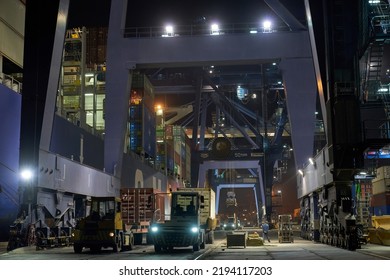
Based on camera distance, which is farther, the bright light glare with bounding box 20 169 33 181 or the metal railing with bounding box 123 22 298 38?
the metal railing with bounding box 123 22 298 38

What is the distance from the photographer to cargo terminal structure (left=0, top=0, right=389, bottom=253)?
23.1 m

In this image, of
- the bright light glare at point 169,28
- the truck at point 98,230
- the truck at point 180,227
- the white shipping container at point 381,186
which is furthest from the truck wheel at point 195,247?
the white shipping container at point 381,186

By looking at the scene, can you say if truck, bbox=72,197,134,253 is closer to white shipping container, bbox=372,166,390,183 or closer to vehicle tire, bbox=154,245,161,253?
vehicle tire, bbox=154,245,161,253

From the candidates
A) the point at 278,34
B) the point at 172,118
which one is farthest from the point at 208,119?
the point at 278,34

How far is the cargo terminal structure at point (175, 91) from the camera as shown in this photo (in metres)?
23.1

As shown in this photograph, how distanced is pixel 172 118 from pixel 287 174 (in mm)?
23894

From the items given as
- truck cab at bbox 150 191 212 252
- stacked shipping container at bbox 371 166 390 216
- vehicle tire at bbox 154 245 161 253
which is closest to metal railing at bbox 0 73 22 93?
truck cab at bbox 150 191 212 252

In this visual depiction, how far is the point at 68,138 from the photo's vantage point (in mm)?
39094

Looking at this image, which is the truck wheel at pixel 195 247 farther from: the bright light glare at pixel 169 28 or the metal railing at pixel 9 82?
the bright light glare at pixel 169 28

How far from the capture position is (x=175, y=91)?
192 ft

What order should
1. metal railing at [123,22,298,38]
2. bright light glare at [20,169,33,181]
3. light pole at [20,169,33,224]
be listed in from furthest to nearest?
metal railing at [123,22,298,38], bright light glare at [20,169,33,181], light pole at [20,169,33,224]

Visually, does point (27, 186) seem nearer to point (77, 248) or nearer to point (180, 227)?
point (77, 248)
